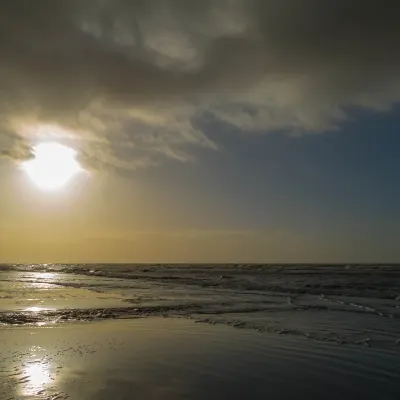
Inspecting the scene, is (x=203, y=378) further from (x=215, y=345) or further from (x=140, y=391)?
(x=215, y=345)

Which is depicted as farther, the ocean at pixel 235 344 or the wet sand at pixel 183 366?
the ocean at pixel 235 344

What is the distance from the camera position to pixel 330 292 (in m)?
30.4

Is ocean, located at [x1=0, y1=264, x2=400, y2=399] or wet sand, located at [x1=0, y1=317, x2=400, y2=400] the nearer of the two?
wet sand, located at [x1=0, y1=317, x2=400, y2=400]

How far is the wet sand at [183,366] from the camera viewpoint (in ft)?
23.9

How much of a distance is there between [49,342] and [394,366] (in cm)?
814

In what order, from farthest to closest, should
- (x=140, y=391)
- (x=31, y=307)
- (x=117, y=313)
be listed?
(x=31, y=307) → (x=117, y=313) → (x=140, y=391)

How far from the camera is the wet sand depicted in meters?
7.28

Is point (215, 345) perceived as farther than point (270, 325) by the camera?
No

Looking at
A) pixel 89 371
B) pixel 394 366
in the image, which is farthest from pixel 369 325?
pixel 89 371

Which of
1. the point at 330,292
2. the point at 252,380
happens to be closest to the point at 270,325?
the point at 252,380

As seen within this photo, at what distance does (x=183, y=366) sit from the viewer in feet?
29.8

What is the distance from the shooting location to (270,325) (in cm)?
1476

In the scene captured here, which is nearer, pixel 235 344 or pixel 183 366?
pixel 183 366

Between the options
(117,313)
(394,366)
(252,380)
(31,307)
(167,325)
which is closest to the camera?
(252,380)
